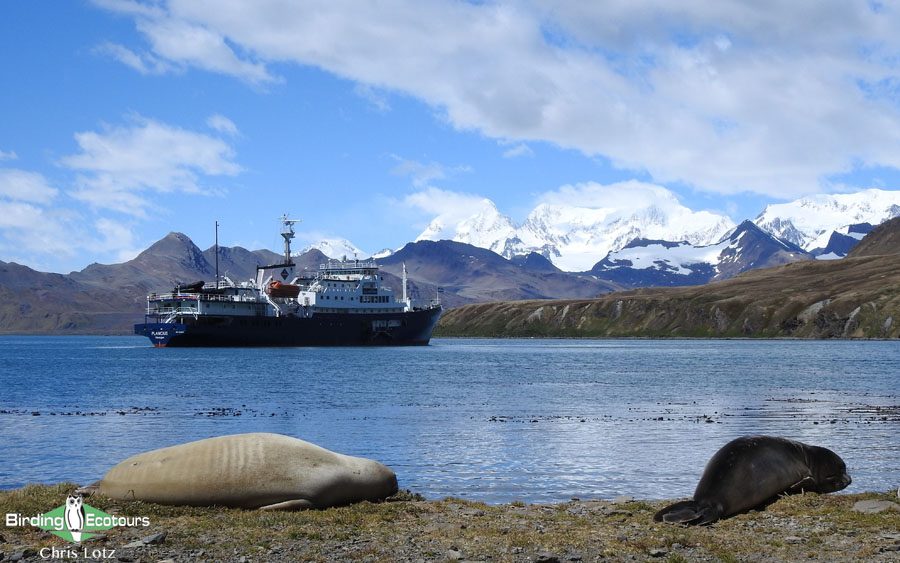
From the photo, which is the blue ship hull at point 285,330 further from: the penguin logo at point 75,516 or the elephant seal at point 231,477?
the penguin logo at point 75,516

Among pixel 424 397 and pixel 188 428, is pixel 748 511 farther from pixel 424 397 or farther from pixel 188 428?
pixel 424 397

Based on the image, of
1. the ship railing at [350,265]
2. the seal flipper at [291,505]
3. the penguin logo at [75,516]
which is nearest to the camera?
the penguin logo at [75,516]

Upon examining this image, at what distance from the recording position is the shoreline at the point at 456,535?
14.2 m

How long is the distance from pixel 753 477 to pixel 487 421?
2500cm

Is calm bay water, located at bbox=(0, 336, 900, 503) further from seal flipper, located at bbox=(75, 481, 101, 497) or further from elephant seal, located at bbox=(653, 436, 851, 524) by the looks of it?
seal flipper, located at bbox=(75, 481, 101, 497)

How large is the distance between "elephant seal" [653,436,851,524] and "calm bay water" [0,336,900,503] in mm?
3345

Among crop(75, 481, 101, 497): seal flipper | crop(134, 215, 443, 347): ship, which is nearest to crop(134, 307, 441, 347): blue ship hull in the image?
crop(134, 215, 443, 347): ship

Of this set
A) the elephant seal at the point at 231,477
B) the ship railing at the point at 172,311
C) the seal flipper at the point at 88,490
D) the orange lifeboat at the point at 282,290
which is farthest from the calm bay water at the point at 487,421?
the orange lifeboat at the point at 282,290

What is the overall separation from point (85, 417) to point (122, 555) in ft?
114

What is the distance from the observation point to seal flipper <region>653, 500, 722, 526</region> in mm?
17438

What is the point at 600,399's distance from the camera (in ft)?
192

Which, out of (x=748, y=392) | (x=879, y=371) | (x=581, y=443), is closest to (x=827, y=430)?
(x=581, y=443)

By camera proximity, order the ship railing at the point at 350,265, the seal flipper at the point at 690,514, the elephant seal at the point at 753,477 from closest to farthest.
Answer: the seal flipper at the point at 690,514, the elephant seal at the point at 753,477, the ship railing at the point at 350,265

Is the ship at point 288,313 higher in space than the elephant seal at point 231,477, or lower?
higher
